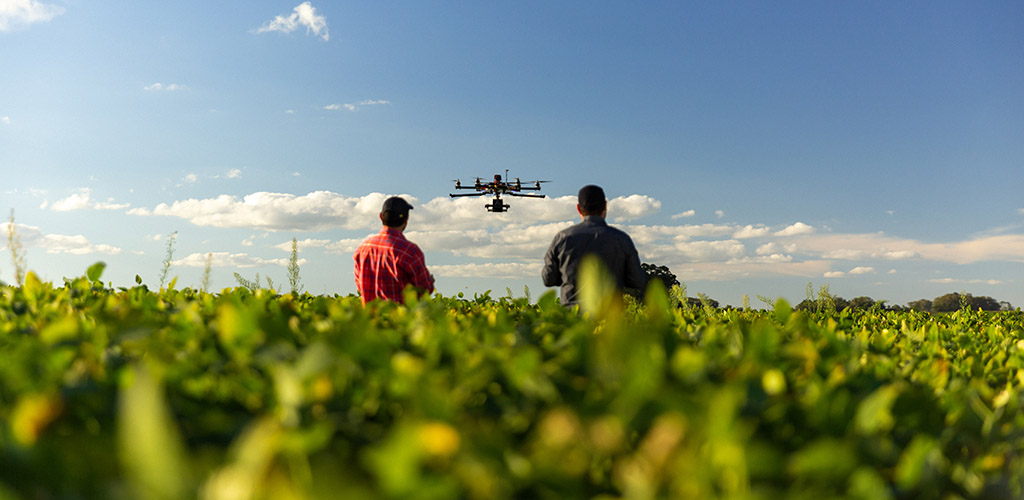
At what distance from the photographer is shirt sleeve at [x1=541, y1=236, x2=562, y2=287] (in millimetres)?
7609

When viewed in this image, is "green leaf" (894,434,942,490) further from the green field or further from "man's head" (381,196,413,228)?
"man's head" (381,196,413,228)

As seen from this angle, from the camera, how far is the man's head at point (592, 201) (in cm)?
770

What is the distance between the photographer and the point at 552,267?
7680 mm

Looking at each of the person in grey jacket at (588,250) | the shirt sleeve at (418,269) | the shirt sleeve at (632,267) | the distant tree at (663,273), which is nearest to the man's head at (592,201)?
the person in grey jacket at (588,250)

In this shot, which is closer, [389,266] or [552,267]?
[389,266]

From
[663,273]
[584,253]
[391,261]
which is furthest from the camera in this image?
[663,273]

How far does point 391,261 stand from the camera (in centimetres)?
735

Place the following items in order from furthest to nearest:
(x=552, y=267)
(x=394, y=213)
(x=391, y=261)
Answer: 1. (x=552, y=267)
2. (x=394, y=213)
3. (x=391, y=261)

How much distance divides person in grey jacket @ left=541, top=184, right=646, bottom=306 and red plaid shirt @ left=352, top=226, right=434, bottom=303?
145cm

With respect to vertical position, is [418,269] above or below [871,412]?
above

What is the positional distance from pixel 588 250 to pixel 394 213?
2214 millimetres

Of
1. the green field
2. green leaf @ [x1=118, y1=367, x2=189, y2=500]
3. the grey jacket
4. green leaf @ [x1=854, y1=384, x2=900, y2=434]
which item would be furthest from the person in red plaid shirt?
green leaf @ [x1=118, y1=367, x2=189, y2=500]

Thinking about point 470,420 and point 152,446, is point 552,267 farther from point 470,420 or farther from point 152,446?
point 152,446

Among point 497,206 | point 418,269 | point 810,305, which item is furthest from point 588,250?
point 497,206
